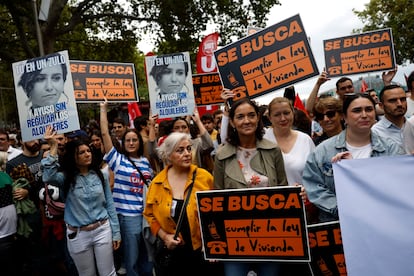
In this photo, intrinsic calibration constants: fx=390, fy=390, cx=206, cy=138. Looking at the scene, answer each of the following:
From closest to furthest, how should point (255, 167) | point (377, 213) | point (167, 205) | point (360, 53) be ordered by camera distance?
1. point (377, 213)
2. point (255, 167)
3. point (167, 205)
4. point (360, 53)

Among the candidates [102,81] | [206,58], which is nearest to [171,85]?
[102,81]

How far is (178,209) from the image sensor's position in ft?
10.5

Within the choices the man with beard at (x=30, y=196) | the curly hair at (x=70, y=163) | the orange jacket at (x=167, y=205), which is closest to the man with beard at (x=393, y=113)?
the orange jacket at (x=167, y=205)

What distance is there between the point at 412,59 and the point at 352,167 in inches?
A: 1131

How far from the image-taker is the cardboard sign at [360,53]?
6359 millimetres

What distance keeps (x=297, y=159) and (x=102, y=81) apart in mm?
3509

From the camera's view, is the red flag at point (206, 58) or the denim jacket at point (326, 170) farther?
the red flag at point (206, 58)

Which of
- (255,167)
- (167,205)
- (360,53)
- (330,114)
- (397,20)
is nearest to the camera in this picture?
(255,167)

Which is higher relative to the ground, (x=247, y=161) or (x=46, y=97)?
(x=46, y=97)


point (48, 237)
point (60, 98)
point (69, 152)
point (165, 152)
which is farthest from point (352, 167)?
point (48, 237)

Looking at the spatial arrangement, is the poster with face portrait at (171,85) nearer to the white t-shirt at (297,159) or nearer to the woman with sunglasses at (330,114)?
the woman with sunglasses at (330,114)

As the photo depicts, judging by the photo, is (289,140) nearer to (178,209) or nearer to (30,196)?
(178,209)

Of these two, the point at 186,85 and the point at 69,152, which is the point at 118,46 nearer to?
the point at 186,85

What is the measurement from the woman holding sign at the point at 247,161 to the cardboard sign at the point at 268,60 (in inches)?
50.7
